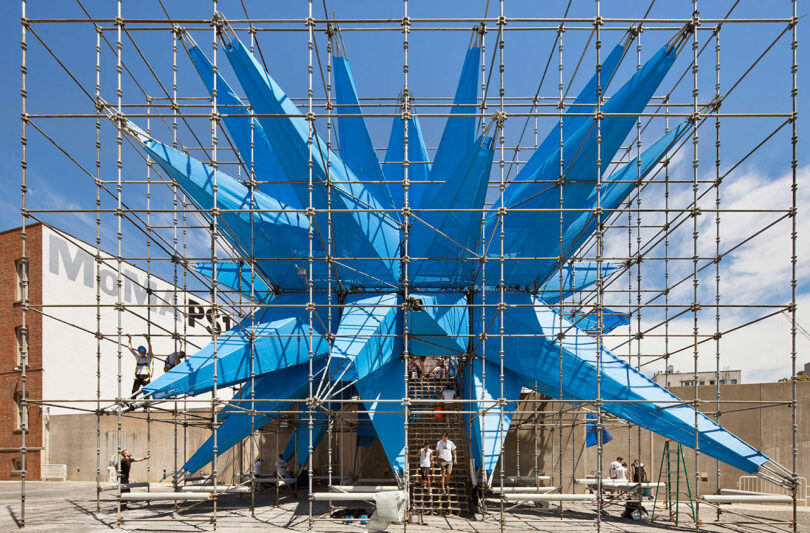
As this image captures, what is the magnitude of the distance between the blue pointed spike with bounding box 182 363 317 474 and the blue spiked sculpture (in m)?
0.04

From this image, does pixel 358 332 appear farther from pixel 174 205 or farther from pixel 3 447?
pixel 3 447

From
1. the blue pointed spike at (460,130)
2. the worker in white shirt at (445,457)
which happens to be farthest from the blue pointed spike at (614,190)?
the worker in white shirt at (445,457)

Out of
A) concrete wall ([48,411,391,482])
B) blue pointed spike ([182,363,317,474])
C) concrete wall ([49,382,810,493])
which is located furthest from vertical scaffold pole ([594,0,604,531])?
concrete wall ([48,411,391,482])

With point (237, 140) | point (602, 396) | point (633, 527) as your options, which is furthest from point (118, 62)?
point (633, 527)

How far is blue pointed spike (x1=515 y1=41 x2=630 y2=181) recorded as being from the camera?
1304 cm

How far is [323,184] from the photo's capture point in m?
11.6

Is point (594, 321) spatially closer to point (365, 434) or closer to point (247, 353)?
point (365, 434)

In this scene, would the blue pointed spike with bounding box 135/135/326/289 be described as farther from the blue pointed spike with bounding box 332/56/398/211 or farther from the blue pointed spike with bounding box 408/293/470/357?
the blue pointed spike with bounding box 408/293/470/357

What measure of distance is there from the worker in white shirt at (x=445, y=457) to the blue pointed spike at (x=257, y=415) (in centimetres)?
345

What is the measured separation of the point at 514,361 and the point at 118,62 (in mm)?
10721

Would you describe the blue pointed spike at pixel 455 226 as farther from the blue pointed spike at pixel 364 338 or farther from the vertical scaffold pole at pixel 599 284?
the vertical scaffold pole at pixel 599 284

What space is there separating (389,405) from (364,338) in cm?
172

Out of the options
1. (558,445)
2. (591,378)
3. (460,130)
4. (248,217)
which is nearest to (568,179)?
(460,130)

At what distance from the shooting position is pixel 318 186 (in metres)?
12.0
